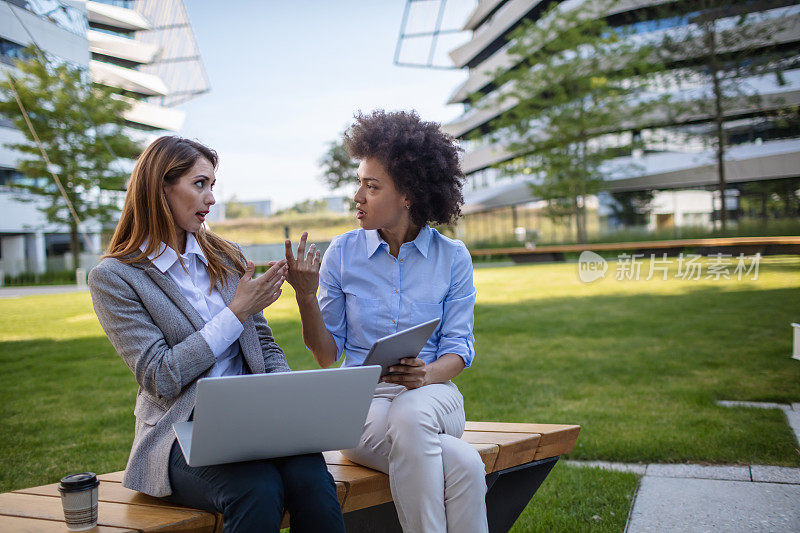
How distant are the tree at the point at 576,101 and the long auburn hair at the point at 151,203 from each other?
24.4m

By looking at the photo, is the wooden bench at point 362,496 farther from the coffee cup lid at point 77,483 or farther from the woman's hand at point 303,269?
the woman's hand at point 303,269

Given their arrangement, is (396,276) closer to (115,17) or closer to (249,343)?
(249,343)

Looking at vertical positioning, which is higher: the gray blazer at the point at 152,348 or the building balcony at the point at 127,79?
the building balcony at the point at 127,79

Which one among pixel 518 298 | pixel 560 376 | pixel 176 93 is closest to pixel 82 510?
pixel 560 376

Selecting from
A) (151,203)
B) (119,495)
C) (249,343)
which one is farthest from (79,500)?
(151,203)

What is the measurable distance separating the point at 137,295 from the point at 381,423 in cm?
88

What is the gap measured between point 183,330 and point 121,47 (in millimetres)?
7320

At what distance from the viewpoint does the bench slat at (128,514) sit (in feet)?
5.49

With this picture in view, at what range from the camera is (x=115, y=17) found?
739cm

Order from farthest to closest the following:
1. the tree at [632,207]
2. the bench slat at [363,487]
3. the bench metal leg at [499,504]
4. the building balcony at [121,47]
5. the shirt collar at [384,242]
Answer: the tree at [632,207], the building balcony at [121,47], the shirt collar at [384,242], the bench metal leg at [499,504], the bench slat at [363,487]

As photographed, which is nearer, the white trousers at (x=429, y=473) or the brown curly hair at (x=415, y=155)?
the white trousers at (x=429, y=473)

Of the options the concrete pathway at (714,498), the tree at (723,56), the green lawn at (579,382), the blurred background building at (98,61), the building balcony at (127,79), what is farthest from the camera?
the tree at (723,56)

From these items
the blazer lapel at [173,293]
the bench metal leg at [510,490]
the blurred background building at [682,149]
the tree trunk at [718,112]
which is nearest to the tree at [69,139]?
the blazer lapel at [173,293]

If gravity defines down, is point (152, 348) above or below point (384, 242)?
A: below
